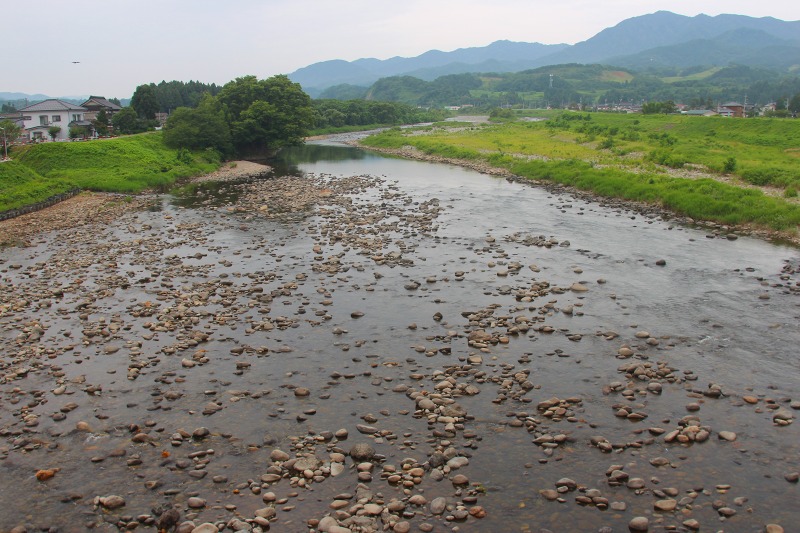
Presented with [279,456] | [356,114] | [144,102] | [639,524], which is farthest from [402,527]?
[356,114]

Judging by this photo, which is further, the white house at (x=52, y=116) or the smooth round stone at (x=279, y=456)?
the white house at (x=52, y=116)

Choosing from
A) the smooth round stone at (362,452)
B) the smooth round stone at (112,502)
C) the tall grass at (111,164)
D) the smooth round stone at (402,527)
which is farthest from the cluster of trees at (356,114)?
the smooth round stone at (402,527)

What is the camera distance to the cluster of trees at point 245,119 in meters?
63.6

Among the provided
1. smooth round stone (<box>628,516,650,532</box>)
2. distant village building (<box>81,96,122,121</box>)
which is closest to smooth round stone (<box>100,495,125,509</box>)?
smooth round stone (<box>628,516,650,532</box>)

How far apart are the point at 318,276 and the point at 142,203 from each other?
23084 millimetres

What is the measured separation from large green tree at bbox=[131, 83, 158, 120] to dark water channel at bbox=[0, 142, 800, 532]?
→ 191 ft

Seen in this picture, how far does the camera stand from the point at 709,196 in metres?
33.4

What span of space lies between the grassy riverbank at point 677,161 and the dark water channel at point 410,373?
5.78m

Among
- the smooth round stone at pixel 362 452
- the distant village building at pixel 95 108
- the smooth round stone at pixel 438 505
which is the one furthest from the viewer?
the distant village building at pixel 95 108

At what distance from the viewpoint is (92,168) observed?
47719 millimetres

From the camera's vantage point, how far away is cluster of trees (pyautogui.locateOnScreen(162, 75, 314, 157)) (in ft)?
209

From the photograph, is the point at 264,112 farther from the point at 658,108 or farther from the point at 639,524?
the point at 658,108

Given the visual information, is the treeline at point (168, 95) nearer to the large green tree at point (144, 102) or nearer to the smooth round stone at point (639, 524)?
the large green tree at point (144, 102)

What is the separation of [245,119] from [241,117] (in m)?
1.11
